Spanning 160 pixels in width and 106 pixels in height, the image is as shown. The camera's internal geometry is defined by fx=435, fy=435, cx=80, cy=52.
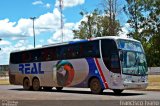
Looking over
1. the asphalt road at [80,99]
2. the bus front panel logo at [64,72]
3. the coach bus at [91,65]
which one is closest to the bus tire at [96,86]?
the coach bus at [91,65]

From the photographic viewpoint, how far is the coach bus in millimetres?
25516

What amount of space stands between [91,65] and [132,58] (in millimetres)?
2849

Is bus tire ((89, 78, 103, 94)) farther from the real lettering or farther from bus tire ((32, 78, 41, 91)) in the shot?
bus tire ((32, 78, 41, 91))

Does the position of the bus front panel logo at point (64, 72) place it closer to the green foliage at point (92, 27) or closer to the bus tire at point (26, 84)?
the bus tire at point (26, 84)

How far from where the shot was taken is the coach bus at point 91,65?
25.5 m

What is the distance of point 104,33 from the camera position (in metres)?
94.0

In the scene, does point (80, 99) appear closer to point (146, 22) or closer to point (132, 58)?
point (132, 58)

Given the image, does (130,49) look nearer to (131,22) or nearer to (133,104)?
(133,104)

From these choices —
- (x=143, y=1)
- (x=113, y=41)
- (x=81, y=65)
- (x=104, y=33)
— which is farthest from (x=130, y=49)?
(x=104, y=33)

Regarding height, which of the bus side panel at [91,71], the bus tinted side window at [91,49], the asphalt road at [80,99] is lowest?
the asphalt road at [80,99]

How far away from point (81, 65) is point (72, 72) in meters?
→ 1.46

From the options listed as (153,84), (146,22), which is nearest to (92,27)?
(146,22)

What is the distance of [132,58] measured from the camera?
1018 inches

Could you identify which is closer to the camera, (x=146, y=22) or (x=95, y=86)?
(x=95, y=86)
